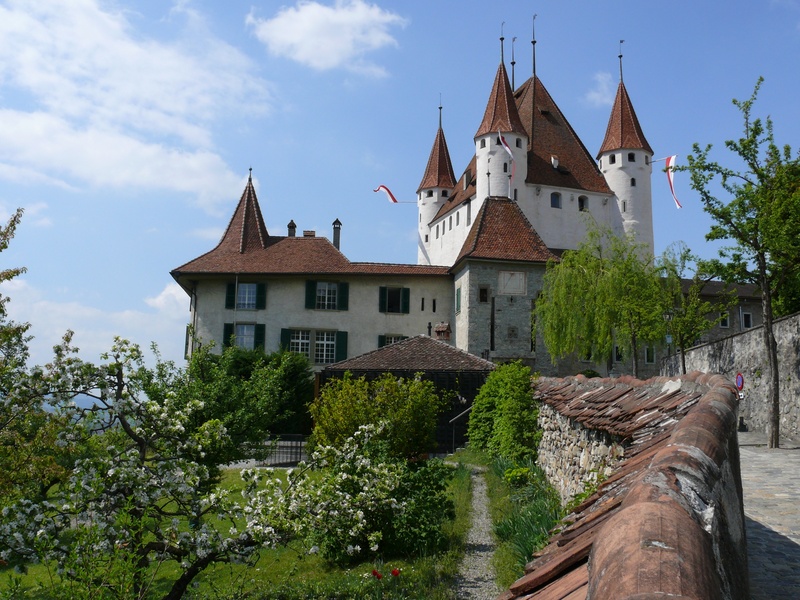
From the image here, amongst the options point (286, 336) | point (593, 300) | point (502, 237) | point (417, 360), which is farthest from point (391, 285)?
point (417, 360)

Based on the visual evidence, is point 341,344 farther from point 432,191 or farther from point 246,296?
point 432,191

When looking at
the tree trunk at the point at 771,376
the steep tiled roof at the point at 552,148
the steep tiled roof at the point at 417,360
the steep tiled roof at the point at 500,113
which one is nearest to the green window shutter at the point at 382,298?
the steep tiled roof at the point at 417,360

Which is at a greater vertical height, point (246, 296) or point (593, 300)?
point (246, 296)

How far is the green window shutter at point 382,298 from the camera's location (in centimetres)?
3903

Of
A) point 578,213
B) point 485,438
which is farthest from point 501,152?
point 485,438

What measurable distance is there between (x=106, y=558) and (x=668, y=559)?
191 inches

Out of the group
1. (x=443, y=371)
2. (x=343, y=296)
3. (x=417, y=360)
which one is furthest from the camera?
(x=343, y=296)

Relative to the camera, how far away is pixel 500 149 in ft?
152

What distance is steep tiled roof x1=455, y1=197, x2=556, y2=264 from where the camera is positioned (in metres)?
38.4

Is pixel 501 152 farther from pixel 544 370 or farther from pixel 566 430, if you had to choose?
pixel 566 430

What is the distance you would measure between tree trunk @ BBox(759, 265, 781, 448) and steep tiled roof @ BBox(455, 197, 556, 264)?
20088mm

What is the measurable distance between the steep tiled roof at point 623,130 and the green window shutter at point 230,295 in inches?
1047

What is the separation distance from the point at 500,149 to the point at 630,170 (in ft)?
31.6

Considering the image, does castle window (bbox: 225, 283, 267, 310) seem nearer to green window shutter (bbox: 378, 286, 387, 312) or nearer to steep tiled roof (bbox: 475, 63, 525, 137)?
green window shutter (bbox: 378, 286, 387, 312)
